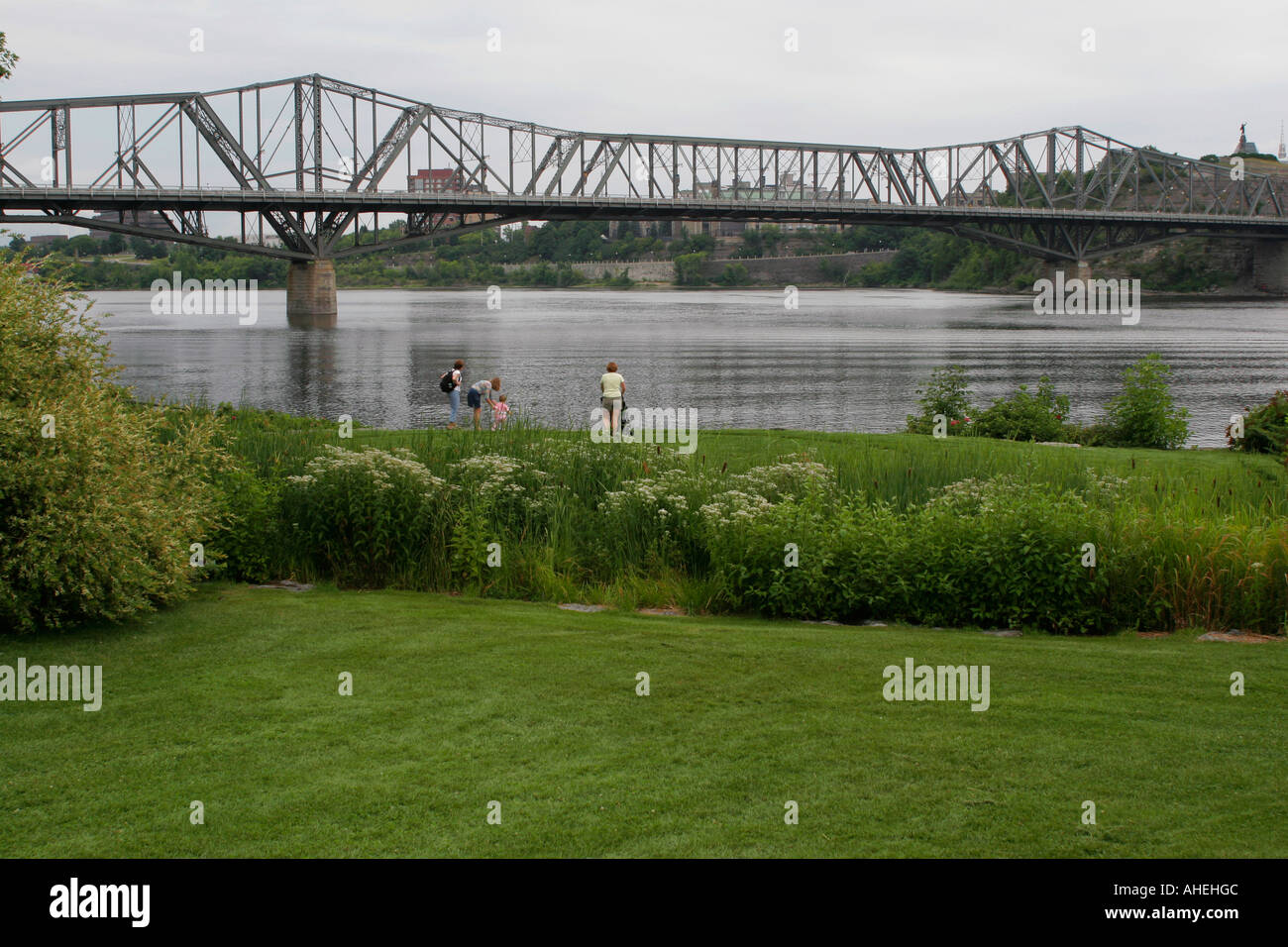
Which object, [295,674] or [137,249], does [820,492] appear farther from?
[137,249]

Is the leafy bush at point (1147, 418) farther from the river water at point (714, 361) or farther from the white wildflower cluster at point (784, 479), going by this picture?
the white wildflower cluster at point (784, 479)

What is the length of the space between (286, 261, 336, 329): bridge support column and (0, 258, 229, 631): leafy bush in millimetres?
90124

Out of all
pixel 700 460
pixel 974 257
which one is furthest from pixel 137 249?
pixel 700 460

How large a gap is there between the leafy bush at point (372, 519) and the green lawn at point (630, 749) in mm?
2966

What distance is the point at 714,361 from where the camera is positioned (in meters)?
57.0

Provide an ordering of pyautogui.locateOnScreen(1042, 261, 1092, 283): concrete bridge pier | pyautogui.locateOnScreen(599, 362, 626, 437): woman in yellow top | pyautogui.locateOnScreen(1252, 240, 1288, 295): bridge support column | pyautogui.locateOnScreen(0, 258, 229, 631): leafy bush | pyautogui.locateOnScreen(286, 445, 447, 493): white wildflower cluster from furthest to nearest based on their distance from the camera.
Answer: pyautogui.locateOnScreen(1252, 240, 1288, 295): bridge support column, pyautogui.locateOnScreen(1042, 261, 1092, 283): concrete bridge pier, pyautogui.locateOnScreen(599, 362, 626, 437): woman in yellow top, pyautogui.locateOnScreen(286, 445, 447, 493): white wildflower cluster, pyautogui.locateOnScreen(0, 258, 229, 631): leafy bush

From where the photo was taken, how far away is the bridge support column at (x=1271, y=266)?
5458 inches

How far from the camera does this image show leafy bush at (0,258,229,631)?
9.16 metres

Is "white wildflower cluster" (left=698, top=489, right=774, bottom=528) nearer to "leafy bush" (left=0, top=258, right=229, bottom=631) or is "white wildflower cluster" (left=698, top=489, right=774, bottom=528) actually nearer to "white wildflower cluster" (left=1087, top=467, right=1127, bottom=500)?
"white wildflower cluster" (left=1087, top=467, right=1127, bottom=500)

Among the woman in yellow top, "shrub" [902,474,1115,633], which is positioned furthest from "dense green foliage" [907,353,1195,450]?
"shrub" [902,474,1115,633]

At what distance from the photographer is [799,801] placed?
596 cm

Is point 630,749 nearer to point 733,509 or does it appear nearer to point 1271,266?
point 733,509

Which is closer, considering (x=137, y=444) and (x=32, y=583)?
(x=32, y=583)
